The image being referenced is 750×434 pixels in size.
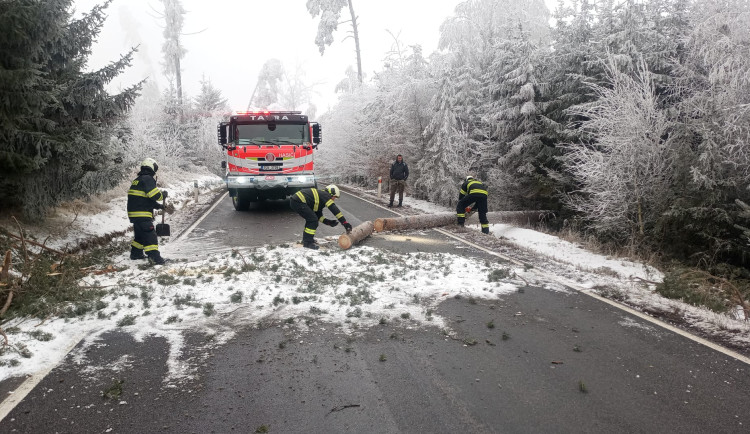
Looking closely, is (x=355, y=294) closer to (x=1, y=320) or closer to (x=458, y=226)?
(x=1, y=320)

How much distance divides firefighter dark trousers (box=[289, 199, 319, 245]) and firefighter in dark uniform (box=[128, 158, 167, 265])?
254cm

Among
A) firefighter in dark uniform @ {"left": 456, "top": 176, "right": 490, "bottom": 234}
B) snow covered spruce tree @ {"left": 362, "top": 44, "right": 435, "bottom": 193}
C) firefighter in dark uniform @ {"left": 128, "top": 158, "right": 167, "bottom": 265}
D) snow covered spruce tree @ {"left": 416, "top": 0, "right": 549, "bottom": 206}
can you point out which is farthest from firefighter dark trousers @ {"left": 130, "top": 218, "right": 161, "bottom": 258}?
snow covered spruce tree @ {"left": 362, "top": 44, "right": 435, "bottom": 193}

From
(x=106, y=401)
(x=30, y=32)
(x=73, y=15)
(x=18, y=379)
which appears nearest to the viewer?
(x=106, y=401)

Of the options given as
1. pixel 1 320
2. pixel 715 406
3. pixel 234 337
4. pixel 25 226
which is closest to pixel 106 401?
pixel 234 337

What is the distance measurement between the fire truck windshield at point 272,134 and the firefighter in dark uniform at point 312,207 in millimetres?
5457

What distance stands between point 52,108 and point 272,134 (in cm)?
669

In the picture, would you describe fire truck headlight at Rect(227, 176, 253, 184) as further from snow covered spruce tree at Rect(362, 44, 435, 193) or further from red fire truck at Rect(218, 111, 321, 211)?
snow covered spruce tree at Rect(362, 44, 435, 193)

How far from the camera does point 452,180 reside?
18.8 m

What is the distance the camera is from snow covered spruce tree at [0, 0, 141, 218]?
7.24 metres

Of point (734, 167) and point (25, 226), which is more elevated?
point (734, 167)

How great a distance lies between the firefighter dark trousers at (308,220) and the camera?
9.03 metres

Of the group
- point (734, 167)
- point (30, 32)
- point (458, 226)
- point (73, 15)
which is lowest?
point (458, 226)

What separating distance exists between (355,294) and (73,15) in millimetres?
8282

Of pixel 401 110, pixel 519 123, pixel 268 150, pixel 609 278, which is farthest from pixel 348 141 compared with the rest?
pixel 609 278
